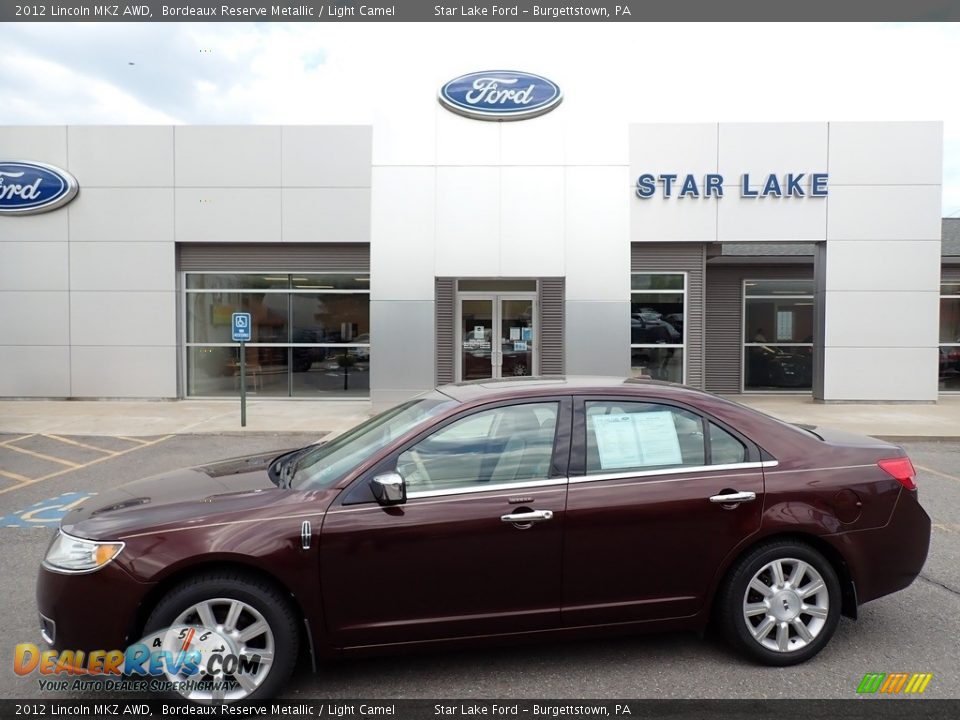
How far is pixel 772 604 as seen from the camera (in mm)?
3527

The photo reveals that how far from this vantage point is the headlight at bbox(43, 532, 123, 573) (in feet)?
10.2

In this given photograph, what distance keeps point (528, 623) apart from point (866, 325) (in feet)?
48.5

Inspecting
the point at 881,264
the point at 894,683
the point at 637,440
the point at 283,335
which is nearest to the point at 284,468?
the point at 637,440

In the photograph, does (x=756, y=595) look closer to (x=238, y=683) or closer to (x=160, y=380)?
(x=238, y=683)

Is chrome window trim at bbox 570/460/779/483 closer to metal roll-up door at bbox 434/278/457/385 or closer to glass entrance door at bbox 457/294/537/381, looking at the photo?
metal roll-up door at bbox 434/278/457/385

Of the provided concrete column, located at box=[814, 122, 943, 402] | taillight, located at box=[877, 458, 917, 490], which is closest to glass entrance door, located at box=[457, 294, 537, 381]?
concrete column, located at box=[814, 122, 943, 402]

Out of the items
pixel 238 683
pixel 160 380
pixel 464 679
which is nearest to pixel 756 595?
pixel 464 679

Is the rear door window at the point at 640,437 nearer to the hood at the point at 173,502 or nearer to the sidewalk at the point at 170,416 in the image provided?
the hood at the point at 173,502

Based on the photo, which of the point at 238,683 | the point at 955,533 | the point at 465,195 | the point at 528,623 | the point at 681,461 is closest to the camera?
the point at 238,683

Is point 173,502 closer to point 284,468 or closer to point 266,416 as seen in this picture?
point 284,468

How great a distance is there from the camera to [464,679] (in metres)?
3.46

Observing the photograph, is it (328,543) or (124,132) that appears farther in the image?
(124,132)

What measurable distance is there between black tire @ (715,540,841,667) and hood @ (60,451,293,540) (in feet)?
7.46

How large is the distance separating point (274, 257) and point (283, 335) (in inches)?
73.4
